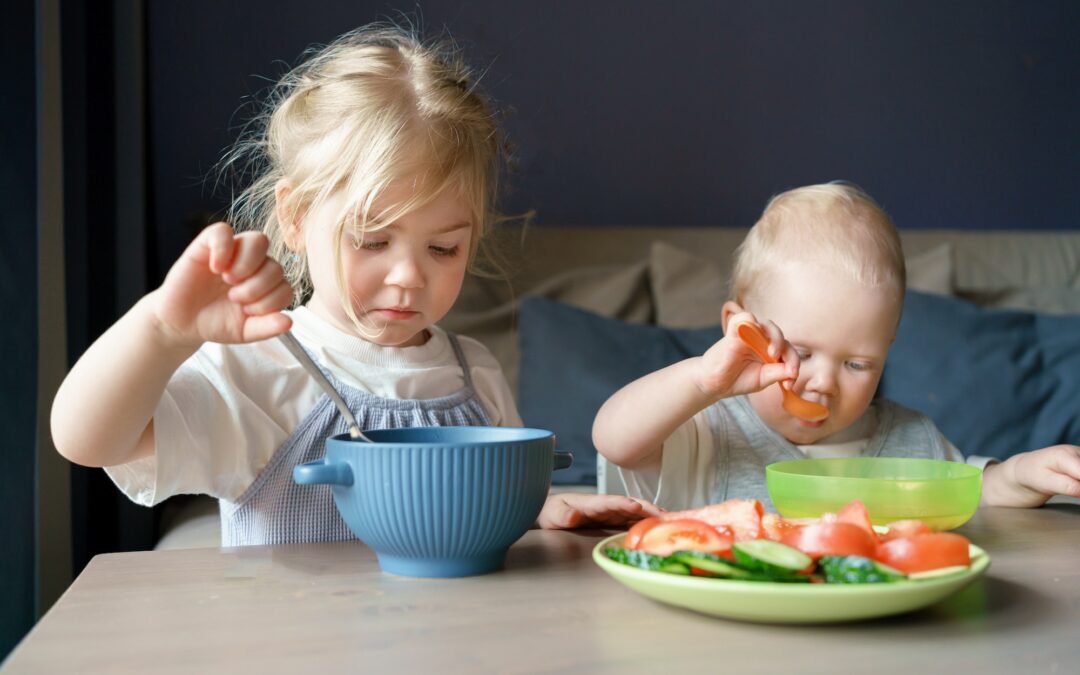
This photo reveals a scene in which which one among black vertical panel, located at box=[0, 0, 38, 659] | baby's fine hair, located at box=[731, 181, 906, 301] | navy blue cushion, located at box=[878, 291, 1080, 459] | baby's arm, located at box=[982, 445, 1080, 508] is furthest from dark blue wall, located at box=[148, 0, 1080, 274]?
baby's arm, located at box=[982, 445, 1080, 508]

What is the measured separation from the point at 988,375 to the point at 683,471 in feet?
3.64

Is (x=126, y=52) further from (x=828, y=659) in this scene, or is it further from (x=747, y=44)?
(x=828, y=659)

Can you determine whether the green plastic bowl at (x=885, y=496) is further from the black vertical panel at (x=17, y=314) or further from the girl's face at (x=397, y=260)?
the black vertical panel at (x=17, y=314)

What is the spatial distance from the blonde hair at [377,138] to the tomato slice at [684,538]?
42cm

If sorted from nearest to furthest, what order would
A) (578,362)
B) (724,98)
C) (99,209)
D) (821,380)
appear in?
(821,380) → (99,209) → (578,362) → (724,98)

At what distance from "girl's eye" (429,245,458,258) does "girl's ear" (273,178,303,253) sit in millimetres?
147

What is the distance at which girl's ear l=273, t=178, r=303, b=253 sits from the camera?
3.48ft

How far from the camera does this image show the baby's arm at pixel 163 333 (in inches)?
26.6

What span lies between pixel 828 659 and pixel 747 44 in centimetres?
233

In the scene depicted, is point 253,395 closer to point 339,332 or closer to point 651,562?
point 339,332

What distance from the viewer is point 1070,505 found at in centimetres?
118

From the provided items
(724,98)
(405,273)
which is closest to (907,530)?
(405,273)

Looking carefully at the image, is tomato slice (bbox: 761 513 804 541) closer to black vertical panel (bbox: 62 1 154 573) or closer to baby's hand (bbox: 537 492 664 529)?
baby's hand (bbox: 537 492 664 529)

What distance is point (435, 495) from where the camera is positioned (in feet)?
2.31
